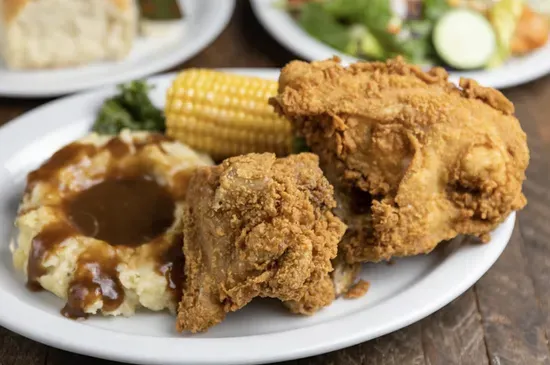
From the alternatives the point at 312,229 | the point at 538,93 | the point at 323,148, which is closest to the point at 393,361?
the point at 312,229

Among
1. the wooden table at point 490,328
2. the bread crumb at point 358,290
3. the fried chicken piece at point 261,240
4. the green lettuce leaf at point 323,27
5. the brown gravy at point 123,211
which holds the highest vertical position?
the fried chicken piece at point 261,240

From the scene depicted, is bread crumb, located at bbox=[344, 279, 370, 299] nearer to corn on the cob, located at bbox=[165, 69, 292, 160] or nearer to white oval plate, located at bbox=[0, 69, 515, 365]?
white oval plate, located at bbox=[0, 69, 515, 365]

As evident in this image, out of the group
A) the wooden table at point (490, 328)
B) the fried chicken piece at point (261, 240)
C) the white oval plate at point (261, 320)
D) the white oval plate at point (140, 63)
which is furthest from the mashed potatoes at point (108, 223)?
the white oval plate at point (140, 63)

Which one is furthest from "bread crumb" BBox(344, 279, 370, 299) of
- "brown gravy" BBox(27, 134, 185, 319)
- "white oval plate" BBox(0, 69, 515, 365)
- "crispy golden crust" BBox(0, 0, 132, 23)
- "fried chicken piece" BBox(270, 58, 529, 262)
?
"crispy golden crust" BBox(0, 0, 132, 23)

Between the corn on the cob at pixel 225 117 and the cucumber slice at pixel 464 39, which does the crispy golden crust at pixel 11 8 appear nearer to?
the corn on the cob at pixel 225 117

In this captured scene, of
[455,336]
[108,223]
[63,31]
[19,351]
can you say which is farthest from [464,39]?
[19,351]

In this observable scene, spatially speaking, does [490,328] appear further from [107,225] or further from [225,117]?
[107,225]
